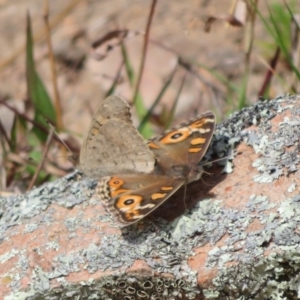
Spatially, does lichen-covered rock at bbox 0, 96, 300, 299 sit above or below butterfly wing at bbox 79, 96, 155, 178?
below

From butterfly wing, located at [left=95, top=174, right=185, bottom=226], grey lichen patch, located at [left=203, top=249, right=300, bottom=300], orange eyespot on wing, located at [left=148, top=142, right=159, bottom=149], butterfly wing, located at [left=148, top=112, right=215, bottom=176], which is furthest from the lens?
orange eyespot on wing, located at [left=148, top=142, right=159, bottom=149]

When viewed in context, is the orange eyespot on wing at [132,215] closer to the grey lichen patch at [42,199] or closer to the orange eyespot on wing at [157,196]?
the orange eyespot on wing at [157,196]

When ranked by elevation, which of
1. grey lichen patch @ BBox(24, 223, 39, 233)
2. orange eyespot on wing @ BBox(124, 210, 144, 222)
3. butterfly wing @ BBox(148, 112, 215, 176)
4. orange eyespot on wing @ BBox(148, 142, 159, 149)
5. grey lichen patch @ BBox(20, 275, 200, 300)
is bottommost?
grey lichen patch @ BBox(20, 275, 200, 300)

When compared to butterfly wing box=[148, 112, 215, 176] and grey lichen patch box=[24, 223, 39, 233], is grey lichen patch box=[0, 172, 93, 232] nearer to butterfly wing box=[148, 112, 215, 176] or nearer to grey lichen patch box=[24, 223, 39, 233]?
grey lichen patch box=[24, 223, 39, 233]

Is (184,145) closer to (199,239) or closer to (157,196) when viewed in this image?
(157,196)

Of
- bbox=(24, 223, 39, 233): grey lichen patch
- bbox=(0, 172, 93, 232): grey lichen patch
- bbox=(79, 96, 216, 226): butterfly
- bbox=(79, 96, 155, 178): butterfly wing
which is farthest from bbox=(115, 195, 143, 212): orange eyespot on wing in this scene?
bbox=(24, 223, 39, 233): grey lichen patch

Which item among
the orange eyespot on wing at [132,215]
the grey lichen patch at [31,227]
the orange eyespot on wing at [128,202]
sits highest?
the orange eyespot on wing at [128,202]

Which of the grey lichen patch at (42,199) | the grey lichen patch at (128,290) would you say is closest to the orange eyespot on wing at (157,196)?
the grey lichen patch at (128,290)

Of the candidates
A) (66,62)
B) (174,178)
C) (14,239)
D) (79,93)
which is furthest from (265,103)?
(66,62)
